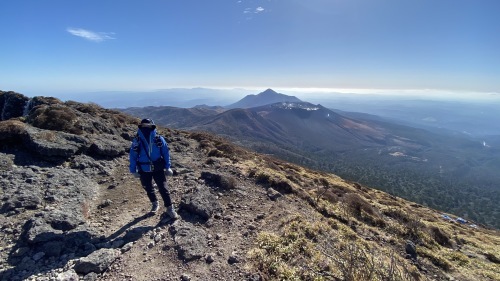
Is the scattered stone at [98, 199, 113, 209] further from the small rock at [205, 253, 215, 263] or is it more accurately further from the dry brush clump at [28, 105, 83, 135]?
the dry brush clump at [28, 105, 83, 135]

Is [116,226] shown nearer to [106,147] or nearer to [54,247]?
[54,247]

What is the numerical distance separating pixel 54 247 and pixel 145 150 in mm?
3534

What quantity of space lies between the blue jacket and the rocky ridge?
199 centimetres

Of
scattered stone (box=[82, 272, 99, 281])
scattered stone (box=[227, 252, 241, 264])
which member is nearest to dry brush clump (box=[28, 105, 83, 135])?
scattered stone (box=[82, 272, 99, 281])

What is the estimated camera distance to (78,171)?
12688 mm

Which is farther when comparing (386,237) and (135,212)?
(386,237)

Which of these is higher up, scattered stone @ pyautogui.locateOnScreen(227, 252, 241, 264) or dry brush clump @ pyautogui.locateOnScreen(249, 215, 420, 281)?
scattered stone @ pyautogui.locateOnScreen(227, 252, 241, 264)

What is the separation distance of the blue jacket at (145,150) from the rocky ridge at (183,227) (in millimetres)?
1990

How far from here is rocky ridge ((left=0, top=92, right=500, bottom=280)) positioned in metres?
6.71

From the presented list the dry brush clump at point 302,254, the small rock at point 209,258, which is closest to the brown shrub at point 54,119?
the small rock at point 209,258

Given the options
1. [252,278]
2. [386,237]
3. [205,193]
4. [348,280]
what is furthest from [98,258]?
[386,237]

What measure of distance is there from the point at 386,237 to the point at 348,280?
11216 millimetres

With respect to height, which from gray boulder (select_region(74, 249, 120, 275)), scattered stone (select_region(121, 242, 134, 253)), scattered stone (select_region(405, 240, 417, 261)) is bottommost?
scattered stone (select_region(405, 240, 417, 261))

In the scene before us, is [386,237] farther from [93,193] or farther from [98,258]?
[93,193]
